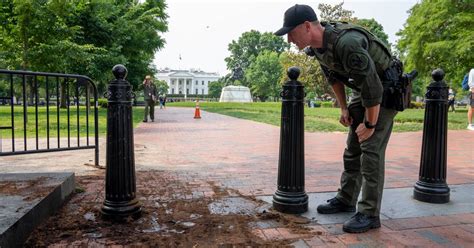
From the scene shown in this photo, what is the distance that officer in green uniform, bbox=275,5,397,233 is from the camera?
2555 millimetres

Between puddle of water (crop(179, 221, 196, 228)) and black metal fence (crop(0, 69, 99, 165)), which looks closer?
puddle of water (crop(179, 221, 196, 228))

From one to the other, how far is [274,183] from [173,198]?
4.12 feet

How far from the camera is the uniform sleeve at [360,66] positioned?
2.51 meters

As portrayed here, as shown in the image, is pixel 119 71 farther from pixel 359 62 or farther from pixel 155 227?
pixel 359 62

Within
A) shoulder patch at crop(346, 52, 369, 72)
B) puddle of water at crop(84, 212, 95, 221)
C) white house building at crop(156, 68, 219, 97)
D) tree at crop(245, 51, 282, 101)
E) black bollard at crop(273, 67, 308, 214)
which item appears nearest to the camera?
shoulder patch at crop(346, 52, 369, 72)

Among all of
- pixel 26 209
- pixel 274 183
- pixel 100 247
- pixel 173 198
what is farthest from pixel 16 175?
pixel 274 183

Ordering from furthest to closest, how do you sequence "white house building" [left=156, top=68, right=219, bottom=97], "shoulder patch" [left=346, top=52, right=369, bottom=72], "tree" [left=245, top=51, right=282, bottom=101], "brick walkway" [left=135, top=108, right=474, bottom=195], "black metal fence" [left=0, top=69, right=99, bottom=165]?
"white house building" [left=156, top=68, right=219, bottom=97], "tree" [left=245, top=51, right=282, bottom=101], "brick walkway" [left=135, top=108, right=474, bottom=195], "black metal fence" [left=0, top=69, right=99, bottom=165], "shoulder patch" [left=346, top=52, right=369, bottom=72]

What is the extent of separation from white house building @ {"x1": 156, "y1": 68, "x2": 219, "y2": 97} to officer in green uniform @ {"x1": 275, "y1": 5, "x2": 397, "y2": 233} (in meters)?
125

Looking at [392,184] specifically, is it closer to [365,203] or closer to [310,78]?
[365,203]

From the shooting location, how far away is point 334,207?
327 cm

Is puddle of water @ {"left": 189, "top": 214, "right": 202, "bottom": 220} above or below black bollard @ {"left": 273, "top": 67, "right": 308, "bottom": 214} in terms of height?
below

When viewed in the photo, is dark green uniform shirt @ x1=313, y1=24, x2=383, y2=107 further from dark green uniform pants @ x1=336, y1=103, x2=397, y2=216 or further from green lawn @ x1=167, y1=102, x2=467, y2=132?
green lawn @ x1=167, y1=102, x2=467, y2=132

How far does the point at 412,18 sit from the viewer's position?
1137 inches

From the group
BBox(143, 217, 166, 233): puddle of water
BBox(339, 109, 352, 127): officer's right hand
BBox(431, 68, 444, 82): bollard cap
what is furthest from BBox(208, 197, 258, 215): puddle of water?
BBox(431, 68, 444, 82): bollard cap
